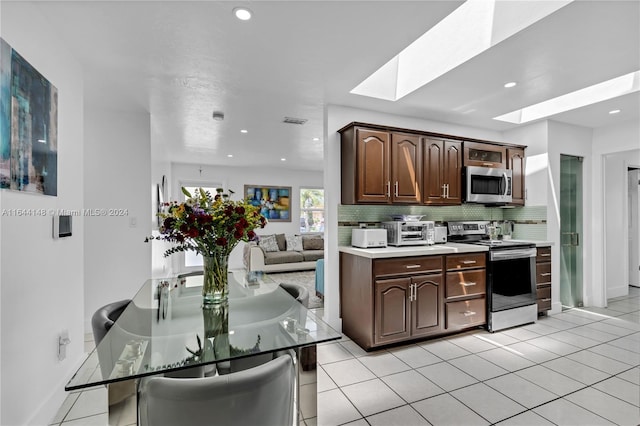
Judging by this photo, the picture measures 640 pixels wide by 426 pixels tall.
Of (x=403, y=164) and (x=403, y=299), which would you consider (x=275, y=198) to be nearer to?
(x=403, y=164)

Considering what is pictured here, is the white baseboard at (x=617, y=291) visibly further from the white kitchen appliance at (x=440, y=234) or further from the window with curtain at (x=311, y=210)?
the window with curtain at (x=311, y=210)

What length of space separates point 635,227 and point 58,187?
808 cm

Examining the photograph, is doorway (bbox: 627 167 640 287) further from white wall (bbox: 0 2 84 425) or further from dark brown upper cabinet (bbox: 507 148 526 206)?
white wall (bbox: 0 2 84 425)

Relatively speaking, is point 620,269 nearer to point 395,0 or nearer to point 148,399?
point 395,0

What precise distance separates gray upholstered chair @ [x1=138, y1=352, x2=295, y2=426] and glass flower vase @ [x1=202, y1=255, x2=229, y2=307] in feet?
2.73

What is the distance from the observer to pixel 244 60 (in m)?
2.45

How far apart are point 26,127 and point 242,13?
1400mm

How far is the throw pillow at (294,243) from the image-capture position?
7.32m

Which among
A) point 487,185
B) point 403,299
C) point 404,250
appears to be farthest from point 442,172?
point 403,299

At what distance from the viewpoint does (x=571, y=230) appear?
13.9ft

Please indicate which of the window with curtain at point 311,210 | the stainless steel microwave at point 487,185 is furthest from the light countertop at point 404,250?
the window with curtain at point 311,210

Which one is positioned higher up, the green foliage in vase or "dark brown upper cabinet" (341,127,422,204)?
"dark brown upper cabinet" (341,127,422,204)

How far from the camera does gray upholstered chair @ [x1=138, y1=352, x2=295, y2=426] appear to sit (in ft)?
2.91

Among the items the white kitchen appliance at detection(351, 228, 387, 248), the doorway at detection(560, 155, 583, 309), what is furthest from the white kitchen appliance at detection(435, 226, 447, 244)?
the doorway at detection(560, 155, 583, 309)
